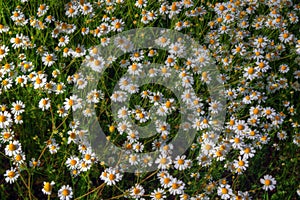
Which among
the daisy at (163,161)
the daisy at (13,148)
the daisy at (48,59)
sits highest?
the daisy at (48,59)

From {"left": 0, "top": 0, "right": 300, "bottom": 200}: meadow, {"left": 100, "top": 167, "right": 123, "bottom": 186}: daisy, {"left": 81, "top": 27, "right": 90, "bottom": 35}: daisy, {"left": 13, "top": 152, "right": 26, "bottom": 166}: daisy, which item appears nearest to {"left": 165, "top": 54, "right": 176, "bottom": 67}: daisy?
{"left": 0, "top": 0, "right": 300, "bottom": 200}: meadow

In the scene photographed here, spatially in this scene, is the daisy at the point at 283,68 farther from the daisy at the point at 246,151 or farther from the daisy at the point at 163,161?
the daisy at the point at 163,161

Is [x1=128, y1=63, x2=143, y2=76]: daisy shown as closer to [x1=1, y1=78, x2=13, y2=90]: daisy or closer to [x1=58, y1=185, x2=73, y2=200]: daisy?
[x1=1, y1=78, x2=13, y2=90]: daisy

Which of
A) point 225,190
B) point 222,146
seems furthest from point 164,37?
point 225,190

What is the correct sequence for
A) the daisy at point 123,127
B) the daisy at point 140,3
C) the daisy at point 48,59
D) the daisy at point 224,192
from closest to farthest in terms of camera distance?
the daisy at point 224,192 → the daisy at point 123,127 → the daisy at point 48,59 → the daisy at point 140,3

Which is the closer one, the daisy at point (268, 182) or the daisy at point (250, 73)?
the daisy at point (268, 182)

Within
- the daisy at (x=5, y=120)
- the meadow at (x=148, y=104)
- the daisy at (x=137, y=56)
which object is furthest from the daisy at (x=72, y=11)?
the daisy at (x=5, y=120)

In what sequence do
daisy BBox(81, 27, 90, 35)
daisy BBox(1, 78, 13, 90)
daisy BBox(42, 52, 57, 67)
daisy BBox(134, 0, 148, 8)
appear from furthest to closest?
daisy BBox(134, 0, 148, 8) → daisy BBox(81, 27, 90, 35) → daisy BBox(42, 52, 57, 67) → daisy BBox(1, 78, 13, 90)

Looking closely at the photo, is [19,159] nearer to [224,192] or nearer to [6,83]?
[6,83]
